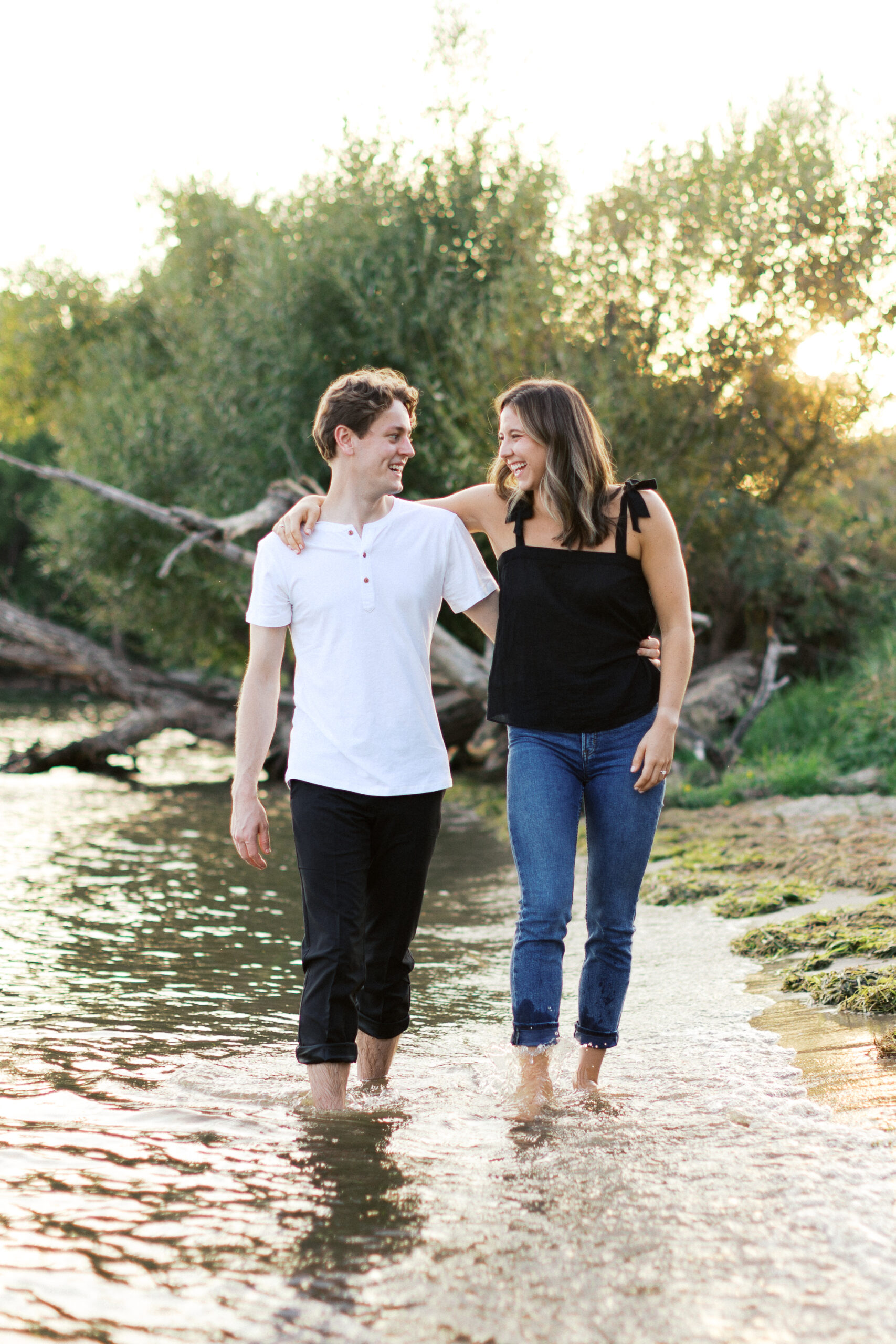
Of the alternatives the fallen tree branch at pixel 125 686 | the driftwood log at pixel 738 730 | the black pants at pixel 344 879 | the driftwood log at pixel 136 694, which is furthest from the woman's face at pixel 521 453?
the fallen tree branch at pixel 125 686

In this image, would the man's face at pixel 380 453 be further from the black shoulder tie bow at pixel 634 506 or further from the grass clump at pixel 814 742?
the grass clump at pixel 814 742

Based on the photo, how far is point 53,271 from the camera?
30859mm

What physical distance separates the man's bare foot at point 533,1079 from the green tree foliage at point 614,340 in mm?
8917

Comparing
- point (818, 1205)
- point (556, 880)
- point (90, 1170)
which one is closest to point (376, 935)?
point (556, 880)

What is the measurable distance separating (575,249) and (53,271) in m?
20.6

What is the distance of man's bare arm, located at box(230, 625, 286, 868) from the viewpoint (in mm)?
3693

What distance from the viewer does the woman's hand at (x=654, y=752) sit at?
3639 millimetres

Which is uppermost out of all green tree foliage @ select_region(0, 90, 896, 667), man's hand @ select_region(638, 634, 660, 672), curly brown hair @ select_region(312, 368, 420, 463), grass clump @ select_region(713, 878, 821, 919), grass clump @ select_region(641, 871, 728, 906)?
green tree foliage @ select_region(0, 90, 896, 667)

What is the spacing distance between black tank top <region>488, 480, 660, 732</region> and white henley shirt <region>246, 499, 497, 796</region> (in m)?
0.28

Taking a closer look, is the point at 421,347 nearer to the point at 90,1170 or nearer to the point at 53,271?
the point at 90,1170

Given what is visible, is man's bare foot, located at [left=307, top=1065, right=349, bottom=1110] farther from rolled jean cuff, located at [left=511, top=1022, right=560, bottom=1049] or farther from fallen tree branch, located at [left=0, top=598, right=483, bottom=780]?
fallen tree branch, located at [left=0, top=598, right=483, bottom=780]

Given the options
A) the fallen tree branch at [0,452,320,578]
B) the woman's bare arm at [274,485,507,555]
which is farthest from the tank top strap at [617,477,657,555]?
the fallen tree branch at [0,452,320,578]

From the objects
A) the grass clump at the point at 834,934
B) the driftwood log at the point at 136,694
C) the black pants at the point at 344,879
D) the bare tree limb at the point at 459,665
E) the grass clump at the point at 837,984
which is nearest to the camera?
the black pants at the point at 344,879

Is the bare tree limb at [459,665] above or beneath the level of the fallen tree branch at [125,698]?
above
